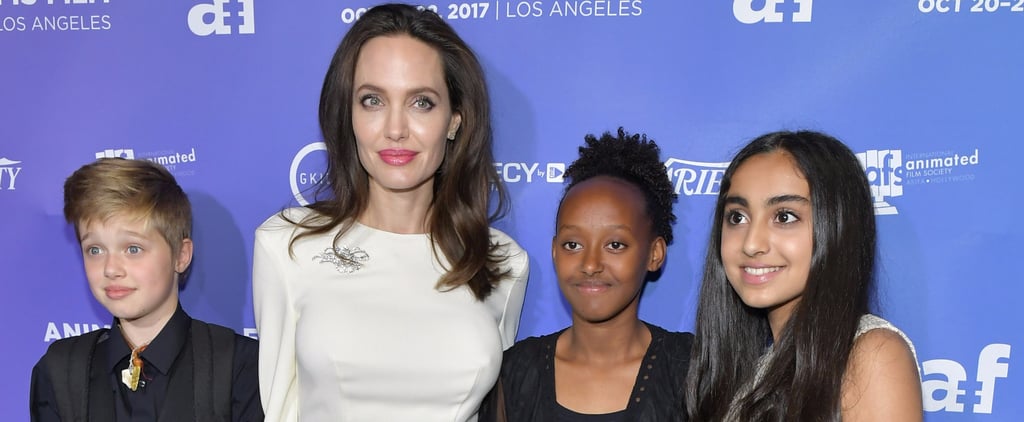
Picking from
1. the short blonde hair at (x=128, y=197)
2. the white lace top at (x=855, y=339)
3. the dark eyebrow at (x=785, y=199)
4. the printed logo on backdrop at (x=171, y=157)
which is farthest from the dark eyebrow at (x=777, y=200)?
the printed logo on backdrop at (x=171, y=157)

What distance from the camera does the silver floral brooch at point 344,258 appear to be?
2.00 meters

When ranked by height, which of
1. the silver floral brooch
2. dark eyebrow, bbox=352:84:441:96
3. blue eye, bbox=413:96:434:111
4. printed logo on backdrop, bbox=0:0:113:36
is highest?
printed logo on backdrop, bbox=0:0:113:36

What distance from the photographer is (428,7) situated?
2.31 m

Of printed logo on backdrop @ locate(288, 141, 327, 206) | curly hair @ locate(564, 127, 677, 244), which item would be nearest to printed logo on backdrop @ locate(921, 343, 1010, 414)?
curly hair @ locate(564, 127, 677, 244)

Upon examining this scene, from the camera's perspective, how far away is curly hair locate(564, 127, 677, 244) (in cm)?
216

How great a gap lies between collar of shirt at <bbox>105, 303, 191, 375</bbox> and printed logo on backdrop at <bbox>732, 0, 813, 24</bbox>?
173cm

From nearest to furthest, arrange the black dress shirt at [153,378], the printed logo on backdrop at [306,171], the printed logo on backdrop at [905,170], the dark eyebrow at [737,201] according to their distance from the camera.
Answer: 1. the dark eyebrow at [737,201]
2. the black dress shirt at [153,378]
3. the printed logo on backdrop at [905,170]
4. the printed logo on backdrop at [306,171]

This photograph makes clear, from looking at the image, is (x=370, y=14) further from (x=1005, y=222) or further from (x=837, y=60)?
(x=1005, y=222)

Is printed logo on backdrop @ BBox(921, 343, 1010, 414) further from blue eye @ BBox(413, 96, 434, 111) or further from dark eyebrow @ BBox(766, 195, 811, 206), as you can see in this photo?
blue eye @ BBox(413, 96, 434, 111)

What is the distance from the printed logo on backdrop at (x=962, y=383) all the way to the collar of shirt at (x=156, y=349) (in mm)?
2047

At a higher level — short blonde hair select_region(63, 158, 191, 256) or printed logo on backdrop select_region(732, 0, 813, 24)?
printed logo on backdrop select_region(732, 0, 813, 24)

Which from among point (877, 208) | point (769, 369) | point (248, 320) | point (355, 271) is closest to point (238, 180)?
point (248, 320)

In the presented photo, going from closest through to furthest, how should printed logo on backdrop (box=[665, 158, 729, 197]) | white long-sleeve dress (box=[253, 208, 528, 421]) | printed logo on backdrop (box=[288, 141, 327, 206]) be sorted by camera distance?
white long-sleeve dress (box=[253, 208, 528, 421]), printed logo on backdrop (box=[665, 158, 729, 197]), printed logo on backdrop (box=[288, 141, 327, 206])

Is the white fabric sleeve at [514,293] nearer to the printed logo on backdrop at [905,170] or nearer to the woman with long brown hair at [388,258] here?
the woman with long brown hair at [388,258]
